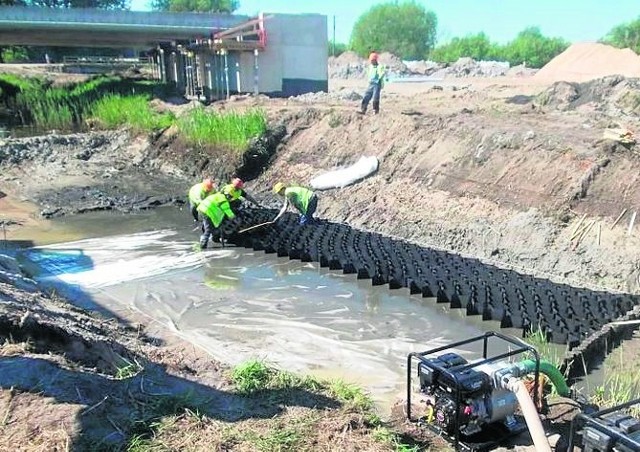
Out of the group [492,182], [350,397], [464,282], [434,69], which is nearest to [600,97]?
[492,182]

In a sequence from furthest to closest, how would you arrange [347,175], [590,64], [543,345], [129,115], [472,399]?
[590,64], [129,115], [347,175], [543,345], [472,399]

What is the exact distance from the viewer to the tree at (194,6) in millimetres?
90438

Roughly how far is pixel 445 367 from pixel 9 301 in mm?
4561

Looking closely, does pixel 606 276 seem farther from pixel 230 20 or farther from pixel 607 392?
pixel 230 20

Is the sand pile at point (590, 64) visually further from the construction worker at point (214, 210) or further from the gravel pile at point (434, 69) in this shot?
the construction worker at point (214, 210)

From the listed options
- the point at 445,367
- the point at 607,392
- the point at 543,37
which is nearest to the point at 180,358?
the point at 445,367

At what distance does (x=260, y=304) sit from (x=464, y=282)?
314 cm

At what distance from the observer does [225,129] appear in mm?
17281

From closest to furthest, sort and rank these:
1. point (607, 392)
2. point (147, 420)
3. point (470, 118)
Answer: point (147, 420)
point (607, 392)
point (470, 118)

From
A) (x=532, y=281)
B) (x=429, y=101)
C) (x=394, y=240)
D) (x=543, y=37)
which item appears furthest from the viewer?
(x=543, y=37)

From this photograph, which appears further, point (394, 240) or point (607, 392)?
point (394, 240)

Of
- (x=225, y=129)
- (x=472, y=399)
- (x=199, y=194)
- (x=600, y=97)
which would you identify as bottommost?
(x=472, y=399)

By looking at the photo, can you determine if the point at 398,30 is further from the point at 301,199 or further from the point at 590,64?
the point at 301,199

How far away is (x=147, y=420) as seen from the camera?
4414mm
